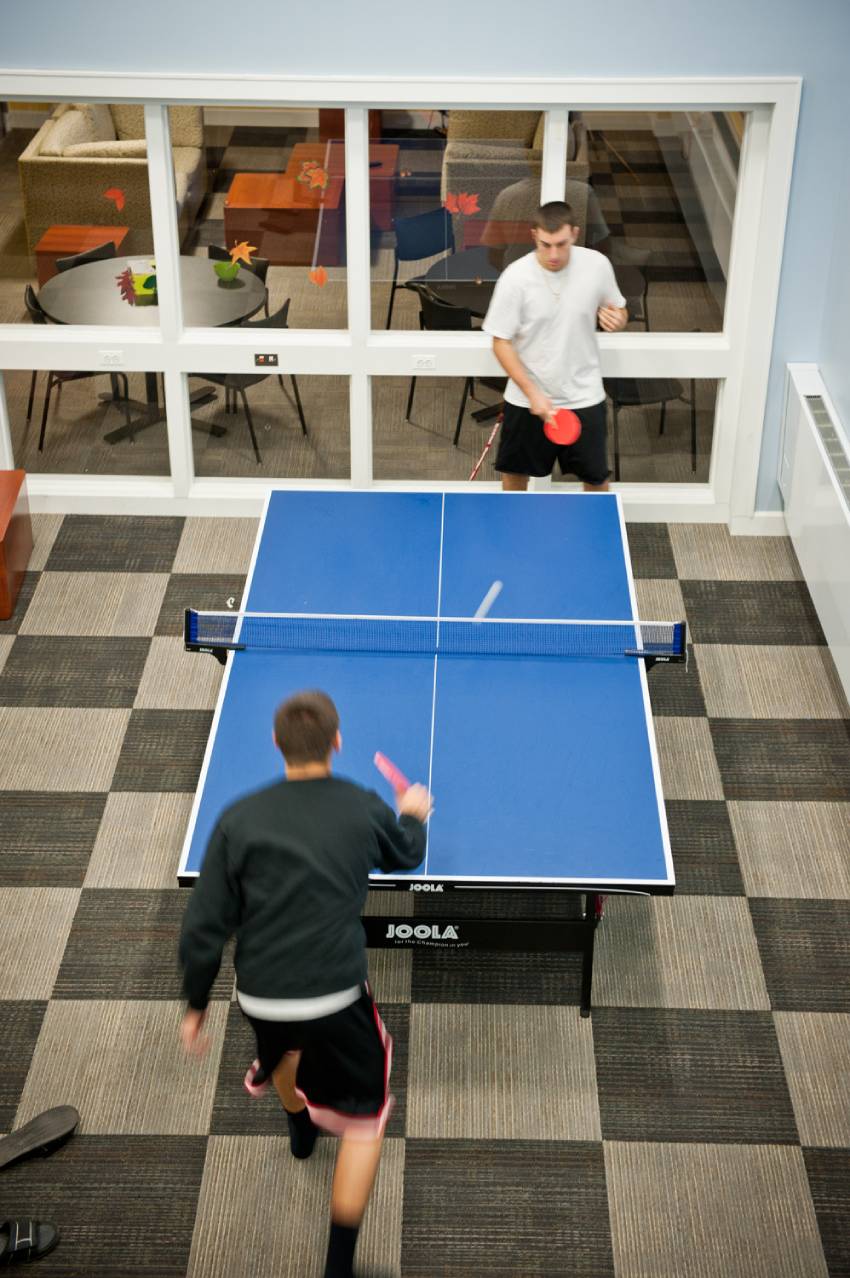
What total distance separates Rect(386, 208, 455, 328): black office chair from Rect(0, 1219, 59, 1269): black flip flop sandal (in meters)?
4.56

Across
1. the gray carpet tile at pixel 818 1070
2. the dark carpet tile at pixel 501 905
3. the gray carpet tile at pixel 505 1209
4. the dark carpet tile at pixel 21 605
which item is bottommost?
the gray carpet tile at pixel 505 1209

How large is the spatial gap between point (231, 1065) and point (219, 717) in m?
1.16

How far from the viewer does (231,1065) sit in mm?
4594

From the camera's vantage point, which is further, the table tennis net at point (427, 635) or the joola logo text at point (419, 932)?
the table tennis net at point (427, 635)

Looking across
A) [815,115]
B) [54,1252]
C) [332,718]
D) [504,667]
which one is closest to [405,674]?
[504,667]

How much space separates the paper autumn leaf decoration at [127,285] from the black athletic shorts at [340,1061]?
4.38 metres

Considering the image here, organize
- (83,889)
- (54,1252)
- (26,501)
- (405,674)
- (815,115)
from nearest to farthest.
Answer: (54,1252) → (405,674) → (83,889) → (815,115) → (26,501)

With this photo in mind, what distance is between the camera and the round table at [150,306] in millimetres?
6922

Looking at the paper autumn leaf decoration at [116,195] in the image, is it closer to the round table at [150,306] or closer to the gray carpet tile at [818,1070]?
the round table at [150,306]

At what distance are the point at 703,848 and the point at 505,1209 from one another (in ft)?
5.69

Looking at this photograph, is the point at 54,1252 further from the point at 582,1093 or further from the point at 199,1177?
the point at 582,1093

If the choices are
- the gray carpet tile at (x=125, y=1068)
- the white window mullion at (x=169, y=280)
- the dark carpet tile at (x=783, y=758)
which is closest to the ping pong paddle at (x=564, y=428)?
the dark carpet tile at (x=783, y=758)

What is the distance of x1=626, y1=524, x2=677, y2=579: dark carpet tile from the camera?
22.8 feet

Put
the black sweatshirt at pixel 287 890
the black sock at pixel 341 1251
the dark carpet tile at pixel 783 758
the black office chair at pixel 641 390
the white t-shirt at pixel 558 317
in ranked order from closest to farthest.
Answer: the black sweatshirt at pixel 287 890
the black sock at pixel 341 1251
the dark carpet tile at pixel 783 758
the white t-shirt at pixel 558 317
the black office chair at pixel 641 390
